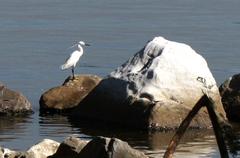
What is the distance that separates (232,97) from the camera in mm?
19781

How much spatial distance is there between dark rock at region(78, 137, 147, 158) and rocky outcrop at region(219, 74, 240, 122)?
813 centimetres

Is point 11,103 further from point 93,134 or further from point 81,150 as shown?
point 81,150

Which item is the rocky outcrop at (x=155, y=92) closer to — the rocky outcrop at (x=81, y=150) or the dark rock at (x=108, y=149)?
the rocky outcrop at (x=81, y=150)

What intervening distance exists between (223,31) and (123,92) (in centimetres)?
1583

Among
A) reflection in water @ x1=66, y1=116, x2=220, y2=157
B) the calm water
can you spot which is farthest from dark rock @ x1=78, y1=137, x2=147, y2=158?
the calm water

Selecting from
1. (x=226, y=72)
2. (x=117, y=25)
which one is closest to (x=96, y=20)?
(x=117, y=25)

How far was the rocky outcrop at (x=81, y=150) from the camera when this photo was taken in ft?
36.8

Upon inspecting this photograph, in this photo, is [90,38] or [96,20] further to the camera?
[96,20]

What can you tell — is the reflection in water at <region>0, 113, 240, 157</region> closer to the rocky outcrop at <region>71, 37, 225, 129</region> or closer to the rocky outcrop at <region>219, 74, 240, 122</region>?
the rocky outcrop at <region>71, 37, 225, 129</region>

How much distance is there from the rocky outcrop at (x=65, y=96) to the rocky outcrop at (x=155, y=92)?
0.55m

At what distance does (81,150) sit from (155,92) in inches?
264

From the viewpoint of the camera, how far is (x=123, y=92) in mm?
18672

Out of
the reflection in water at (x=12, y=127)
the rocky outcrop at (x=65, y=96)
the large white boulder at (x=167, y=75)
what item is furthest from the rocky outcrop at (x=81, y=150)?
the rocky outcrop at (x=65, y=96)

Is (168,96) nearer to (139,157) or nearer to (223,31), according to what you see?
(139,157)
